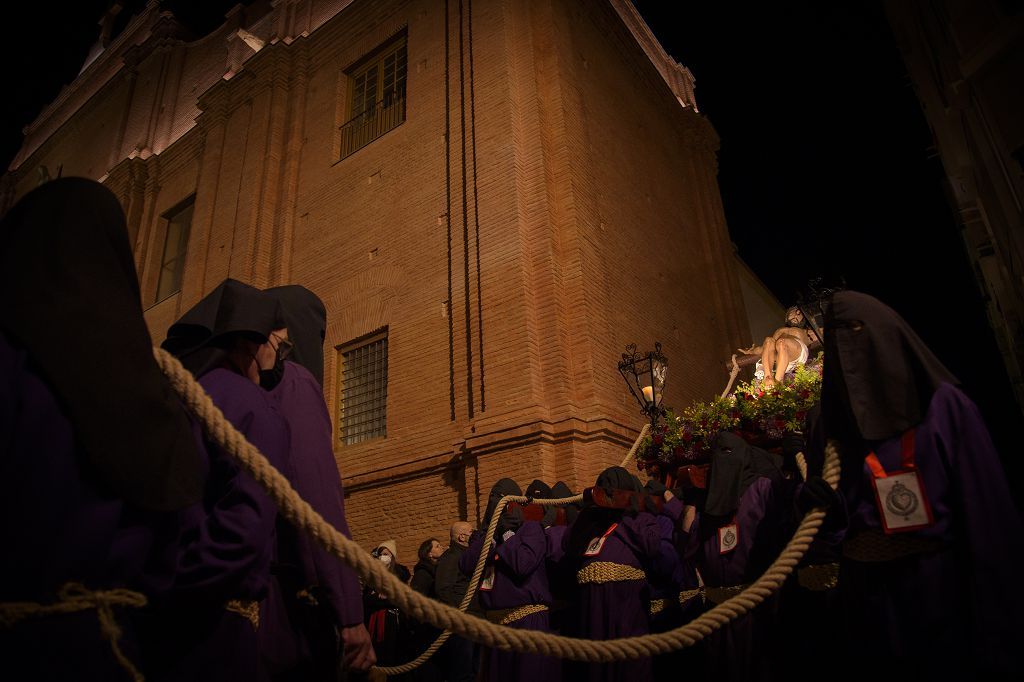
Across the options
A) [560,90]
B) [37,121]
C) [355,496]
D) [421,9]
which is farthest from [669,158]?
[37,121]

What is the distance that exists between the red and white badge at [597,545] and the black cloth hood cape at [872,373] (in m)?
2.39

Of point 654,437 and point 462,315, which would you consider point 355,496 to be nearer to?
point 462,315

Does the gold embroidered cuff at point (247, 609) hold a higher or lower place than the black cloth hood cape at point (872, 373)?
lower

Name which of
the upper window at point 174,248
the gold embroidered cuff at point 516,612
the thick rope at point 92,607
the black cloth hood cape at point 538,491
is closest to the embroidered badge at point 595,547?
the gold embroidered cuff at point 516,612

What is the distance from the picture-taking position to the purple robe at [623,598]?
4.57 meters

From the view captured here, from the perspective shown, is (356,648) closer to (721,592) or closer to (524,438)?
(721,592)

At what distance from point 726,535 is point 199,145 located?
58.4 ft

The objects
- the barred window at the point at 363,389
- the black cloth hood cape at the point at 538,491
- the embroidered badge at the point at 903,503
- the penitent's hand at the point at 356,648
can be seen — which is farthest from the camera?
the barred window at the point at 363,389

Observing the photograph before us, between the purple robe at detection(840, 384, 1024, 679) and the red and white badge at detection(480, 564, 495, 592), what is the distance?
3165 millimetres

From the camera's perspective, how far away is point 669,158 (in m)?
15.7

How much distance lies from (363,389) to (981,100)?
10472mm

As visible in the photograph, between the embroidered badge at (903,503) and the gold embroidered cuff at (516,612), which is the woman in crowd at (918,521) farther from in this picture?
the gold embroidered cuff at (516,612)

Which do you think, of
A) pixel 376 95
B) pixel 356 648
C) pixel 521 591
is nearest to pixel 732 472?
pixel 521 591

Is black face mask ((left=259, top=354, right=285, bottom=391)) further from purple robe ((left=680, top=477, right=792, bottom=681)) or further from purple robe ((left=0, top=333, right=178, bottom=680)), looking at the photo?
purple robe ((left=680, top=477, right=792, bottom=681))
